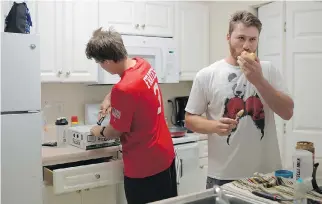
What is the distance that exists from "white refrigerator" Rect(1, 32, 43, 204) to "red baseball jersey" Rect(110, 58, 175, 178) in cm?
61

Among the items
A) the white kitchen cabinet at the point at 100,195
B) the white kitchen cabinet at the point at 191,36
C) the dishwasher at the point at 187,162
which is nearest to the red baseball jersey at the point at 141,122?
the dishwasher at the point at 187,162

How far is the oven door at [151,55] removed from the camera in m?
3.10

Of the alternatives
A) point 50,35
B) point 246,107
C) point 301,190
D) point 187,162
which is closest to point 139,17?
point 50,35

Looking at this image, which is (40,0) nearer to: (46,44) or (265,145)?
(46,44)

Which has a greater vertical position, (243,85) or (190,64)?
(190,64)

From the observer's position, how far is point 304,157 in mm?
1244

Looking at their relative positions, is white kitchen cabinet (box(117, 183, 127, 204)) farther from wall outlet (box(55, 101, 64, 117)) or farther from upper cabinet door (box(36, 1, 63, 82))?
upper cabinet door (box(36, 1, 63, 82))

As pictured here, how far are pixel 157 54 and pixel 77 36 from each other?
77cm

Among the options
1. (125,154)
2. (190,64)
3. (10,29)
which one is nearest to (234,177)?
(125,154)

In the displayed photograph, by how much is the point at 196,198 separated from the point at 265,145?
57cm

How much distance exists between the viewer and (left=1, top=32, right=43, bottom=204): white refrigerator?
7.13ft

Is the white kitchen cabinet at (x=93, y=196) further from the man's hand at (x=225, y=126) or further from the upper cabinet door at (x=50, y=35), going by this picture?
the man's hand at (x=225, y=126)

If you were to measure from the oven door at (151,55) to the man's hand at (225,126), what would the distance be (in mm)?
1698

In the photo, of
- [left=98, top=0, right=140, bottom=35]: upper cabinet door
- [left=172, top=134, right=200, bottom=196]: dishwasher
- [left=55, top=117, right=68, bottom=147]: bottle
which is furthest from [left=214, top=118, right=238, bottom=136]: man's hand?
[left=98, top=0, right=140, bottom=35]: upper cabinet door
